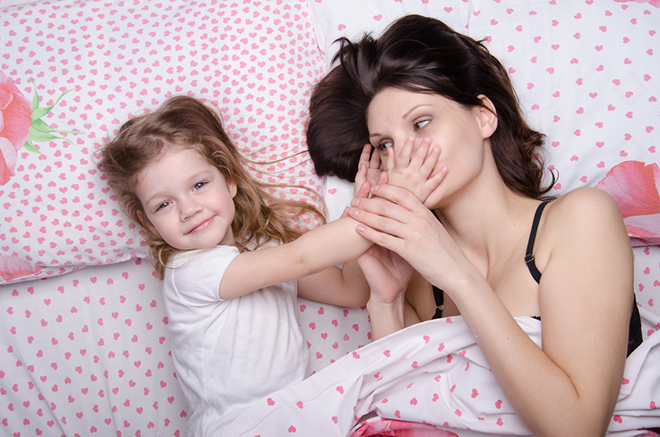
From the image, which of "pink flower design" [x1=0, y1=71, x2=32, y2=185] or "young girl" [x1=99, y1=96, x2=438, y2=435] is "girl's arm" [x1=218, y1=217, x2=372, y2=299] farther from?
"pink flower design" [x1=0, y1=71, x2=32, y2=185]

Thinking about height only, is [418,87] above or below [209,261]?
above

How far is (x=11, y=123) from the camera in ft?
5.03

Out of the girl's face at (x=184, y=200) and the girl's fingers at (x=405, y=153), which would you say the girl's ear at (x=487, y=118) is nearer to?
the girl's fingers at (x=405, y=153)

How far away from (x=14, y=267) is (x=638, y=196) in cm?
201

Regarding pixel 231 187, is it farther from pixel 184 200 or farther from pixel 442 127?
pixel 442 127

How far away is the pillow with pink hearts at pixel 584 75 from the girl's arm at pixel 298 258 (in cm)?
74

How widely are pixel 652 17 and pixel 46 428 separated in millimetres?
2437

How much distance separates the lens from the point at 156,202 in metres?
1.34

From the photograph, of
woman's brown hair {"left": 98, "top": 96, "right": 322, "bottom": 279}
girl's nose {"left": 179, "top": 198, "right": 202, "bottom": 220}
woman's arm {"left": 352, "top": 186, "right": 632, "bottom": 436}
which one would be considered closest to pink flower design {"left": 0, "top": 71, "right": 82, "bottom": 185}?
woman's brown hair {"left": 98, "top": 96, "right": 322, "bottom": 279}

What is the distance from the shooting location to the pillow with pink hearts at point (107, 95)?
1517 mm

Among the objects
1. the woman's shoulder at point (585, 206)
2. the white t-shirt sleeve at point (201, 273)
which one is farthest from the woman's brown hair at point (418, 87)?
the white t-shirt sleeve at point (201, 273)

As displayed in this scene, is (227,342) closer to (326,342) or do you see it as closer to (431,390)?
(326,342)

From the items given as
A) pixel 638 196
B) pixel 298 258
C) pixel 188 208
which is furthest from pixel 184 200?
pixel 638 196

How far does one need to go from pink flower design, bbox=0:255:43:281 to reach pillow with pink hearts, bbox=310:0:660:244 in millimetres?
1684
